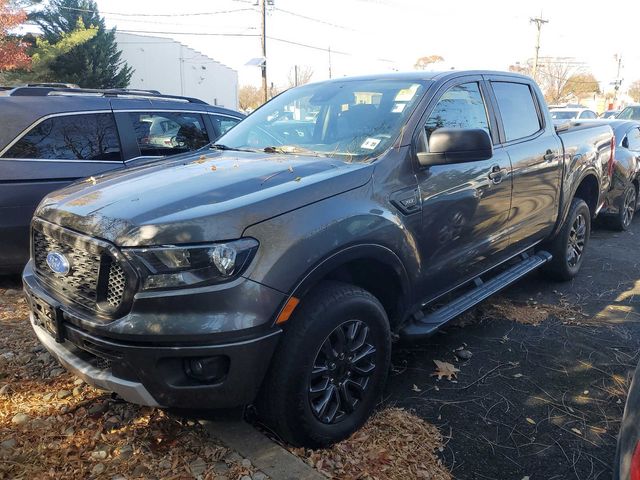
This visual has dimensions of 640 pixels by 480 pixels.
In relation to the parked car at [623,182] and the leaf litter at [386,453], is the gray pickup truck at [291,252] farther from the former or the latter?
the parked car at [623,182]

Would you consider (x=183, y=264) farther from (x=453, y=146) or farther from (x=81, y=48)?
(x=81, y=48)

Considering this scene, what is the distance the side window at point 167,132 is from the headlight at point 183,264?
10.5 feet

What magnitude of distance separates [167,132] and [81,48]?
26188mm

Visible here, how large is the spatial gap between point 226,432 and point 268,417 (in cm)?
37

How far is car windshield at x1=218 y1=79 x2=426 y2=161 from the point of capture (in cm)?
317

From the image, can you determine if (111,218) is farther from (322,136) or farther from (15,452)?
(322,136)

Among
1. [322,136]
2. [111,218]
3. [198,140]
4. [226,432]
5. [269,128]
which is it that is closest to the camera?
[111,218]

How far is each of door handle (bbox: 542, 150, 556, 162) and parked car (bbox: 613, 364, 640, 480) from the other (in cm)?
290

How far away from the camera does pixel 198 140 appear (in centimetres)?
573

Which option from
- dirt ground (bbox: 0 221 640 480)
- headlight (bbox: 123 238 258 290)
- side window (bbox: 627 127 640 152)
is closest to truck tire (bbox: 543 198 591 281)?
dirt ground (bbox: 0 221 640 480)

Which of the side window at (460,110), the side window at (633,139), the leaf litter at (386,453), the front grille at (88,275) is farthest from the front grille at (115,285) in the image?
the side window at (633,139)

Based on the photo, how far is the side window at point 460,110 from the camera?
3.42 m

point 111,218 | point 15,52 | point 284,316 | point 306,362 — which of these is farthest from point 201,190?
point 15,52

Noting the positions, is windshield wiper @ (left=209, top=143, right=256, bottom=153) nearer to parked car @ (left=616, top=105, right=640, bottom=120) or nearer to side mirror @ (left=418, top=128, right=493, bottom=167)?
side mirror @ (left=418, top=128, right=493, bottom=167)
